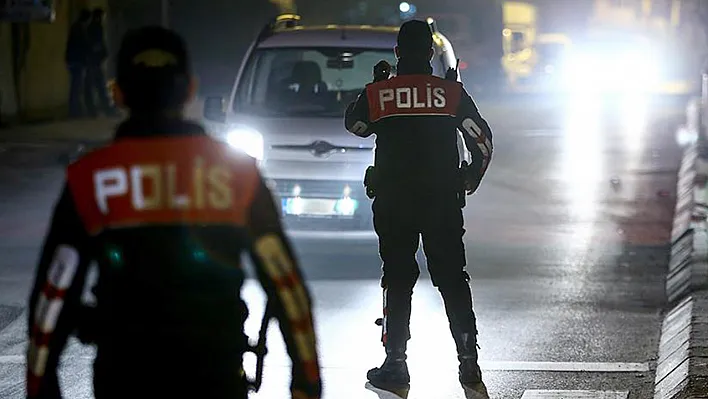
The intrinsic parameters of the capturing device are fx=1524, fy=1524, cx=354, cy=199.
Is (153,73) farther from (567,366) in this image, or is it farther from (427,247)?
(567,366)

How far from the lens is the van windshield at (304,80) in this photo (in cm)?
1219

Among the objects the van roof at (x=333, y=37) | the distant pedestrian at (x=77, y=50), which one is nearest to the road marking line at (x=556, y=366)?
the van roof at (x=333, y=37)

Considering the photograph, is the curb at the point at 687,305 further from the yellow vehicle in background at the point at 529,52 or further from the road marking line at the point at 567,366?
the yellow vehicle in background at the point at 529,52

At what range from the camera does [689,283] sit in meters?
10.1

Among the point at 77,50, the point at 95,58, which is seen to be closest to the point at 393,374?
the point at 77,50

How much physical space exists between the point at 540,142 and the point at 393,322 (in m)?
15.8

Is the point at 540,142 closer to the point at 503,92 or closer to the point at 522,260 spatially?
the point at 522,260

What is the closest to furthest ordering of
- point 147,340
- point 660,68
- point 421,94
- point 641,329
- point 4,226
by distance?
point 147,340, point 421,94, point 641,329, point 4,226, point 660,68

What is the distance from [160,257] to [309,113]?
338 inches

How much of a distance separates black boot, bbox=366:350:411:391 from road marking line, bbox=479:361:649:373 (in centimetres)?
69

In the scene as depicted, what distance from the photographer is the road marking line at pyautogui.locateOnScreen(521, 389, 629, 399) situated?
24.0ft

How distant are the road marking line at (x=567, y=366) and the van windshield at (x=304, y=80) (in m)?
4.30

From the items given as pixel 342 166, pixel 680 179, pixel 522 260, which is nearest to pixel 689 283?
pixel 522 260

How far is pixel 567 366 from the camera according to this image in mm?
8086
